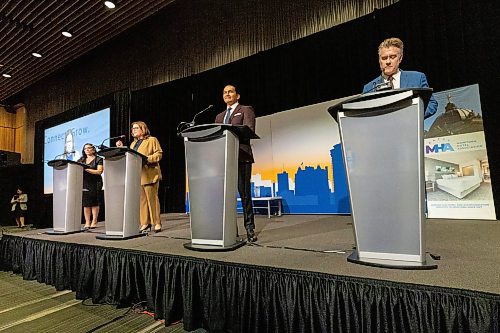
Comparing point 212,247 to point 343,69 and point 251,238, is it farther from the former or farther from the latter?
point 343,69

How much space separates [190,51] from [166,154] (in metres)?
2.38

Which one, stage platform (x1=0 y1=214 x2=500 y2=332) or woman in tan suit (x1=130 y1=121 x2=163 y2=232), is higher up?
woman in tan suit (x1=130 y1=121 x2=163 y2=232)

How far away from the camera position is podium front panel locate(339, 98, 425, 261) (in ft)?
4.34

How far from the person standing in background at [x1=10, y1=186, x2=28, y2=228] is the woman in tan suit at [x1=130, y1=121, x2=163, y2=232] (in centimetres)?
784

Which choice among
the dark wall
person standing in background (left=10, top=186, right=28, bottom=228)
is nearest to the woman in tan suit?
the dark wall

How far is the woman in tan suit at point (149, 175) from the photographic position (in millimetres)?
3021

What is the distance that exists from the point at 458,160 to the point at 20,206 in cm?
1067

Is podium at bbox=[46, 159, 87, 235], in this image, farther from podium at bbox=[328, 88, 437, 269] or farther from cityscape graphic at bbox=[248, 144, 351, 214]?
cityscape graphic at bbox=[248, 144, 351, 214]

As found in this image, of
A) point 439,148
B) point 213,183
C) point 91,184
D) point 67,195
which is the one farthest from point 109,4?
point 439,148

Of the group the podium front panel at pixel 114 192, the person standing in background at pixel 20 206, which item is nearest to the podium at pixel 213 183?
the podium front panel at pixel 114 192

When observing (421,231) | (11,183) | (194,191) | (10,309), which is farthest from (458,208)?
(11,183)

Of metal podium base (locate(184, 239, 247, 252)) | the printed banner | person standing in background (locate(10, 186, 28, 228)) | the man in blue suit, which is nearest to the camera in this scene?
the man in blue suit

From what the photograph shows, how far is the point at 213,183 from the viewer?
78.0 inches

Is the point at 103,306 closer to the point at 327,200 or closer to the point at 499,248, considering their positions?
the point at 499,248
